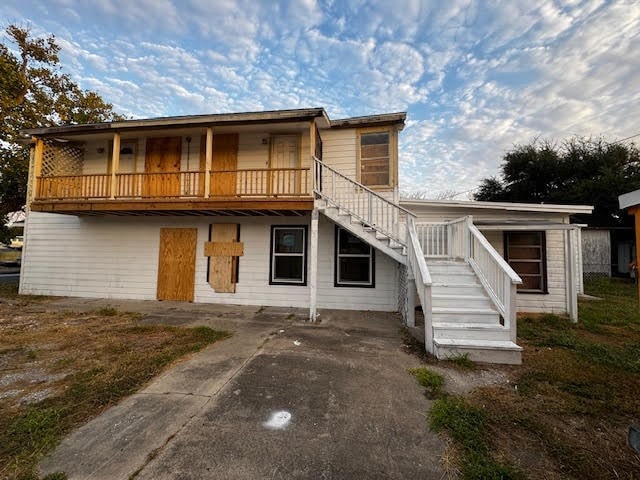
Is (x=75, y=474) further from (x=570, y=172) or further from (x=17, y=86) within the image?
(x=570, y=172)

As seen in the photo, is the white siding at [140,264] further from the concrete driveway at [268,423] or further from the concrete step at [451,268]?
the concrete driveway at [268,423]

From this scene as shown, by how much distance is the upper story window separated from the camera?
7.81m

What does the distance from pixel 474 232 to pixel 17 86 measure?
1880 centimetres

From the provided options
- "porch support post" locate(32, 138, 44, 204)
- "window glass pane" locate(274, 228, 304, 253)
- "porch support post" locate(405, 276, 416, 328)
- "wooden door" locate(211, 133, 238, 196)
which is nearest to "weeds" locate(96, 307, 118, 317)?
"porch support post" locate(32, 138, 44, 204)

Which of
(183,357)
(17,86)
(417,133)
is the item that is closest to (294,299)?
(183,357)

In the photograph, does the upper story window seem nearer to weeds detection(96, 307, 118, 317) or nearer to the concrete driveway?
the concrete driveway

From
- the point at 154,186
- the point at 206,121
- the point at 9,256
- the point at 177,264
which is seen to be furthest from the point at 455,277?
the point at 9,256

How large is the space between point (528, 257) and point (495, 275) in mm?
3916

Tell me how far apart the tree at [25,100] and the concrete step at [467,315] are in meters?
15.8

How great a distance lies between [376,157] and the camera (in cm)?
795

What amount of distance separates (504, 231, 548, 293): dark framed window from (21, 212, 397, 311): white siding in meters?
3.41

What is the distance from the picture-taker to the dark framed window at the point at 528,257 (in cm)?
757

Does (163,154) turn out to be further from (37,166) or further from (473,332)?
(473,332)

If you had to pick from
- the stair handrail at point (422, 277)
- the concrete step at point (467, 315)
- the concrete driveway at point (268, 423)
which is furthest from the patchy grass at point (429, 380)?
the concrete step at point (467, 315)
